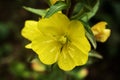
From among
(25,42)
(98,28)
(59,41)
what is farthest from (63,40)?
(25,42)

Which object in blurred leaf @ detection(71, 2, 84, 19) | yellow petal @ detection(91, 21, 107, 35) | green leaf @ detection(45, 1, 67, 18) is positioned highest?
green leaf @ detection(45, 1, 67, 18)

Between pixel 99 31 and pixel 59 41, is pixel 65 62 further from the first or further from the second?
pixel 99 31

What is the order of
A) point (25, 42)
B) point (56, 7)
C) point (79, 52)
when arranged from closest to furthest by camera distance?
1. point (56, 7)
2. point (79, 52)
3. point (25, 42)

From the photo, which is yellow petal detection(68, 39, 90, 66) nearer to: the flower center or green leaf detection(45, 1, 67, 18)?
the flower center

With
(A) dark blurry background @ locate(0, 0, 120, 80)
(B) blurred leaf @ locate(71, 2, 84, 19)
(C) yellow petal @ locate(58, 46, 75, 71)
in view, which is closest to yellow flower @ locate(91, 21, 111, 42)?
(B) blurred leaf @ locate(71, 2, 84, 19)

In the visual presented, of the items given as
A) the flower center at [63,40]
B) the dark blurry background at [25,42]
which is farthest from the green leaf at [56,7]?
the dark blurry background at [25,42]

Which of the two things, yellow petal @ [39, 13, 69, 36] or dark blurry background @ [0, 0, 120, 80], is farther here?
dark blurry background @ [0, 0, 120, 80]
